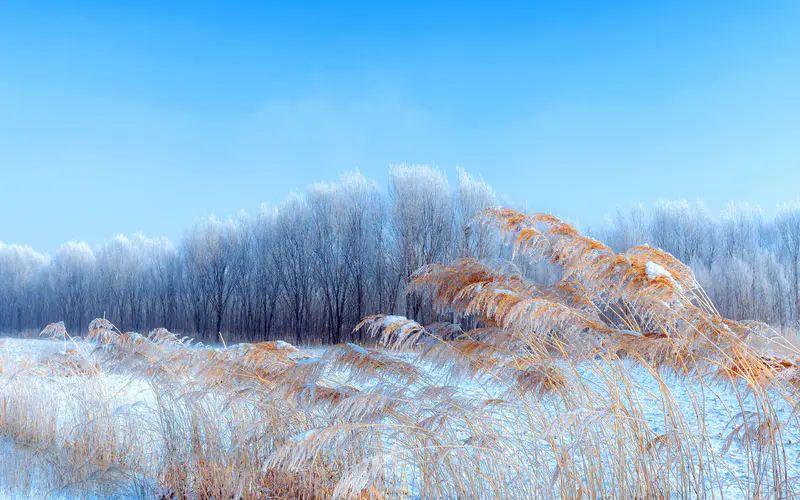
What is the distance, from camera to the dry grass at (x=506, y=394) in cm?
246

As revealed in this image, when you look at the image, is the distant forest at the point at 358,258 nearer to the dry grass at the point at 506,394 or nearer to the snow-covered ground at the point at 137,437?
the snow-covered ground at the point at 137,437

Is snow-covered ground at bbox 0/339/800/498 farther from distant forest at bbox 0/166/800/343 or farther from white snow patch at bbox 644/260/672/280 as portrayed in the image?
distant forest at bbox 0/166/800/343

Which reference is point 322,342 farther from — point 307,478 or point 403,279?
point 307,478

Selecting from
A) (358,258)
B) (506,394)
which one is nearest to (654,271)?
(506,394)

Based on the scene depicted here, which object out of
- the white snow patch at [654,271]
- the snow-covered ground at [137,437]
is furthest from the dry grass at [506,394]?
the snow-covered ground at [137,437]

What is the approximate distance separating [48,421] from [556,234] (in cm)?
574

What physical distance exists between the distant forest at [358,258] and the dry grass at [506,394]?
13.5 meters

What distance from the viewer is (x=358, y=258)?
67.8ft

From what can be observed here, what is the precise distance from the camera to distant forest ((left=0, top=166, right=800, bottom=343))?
19.4 metres

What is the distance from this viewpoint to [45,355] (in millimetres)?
7414

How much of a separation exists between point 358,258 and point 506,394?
17751mm

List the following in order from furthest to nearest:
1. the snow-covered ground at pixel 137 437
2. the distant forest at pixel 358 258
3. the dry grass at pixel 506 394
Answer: the distant forest at pixel 358 258 < the snow-covered ground at pixel 137 437 < the dry grass at pixel 506 394

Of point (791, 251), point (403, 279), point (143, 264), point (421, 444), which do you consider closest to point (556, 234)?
point (421, 444)

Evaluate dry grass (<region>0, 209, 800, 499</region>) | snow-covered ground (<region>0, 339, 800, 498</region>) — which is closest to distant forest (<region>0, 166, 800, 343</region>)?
snow-covered ground (<region>0, 339, 800, 498</region>)
